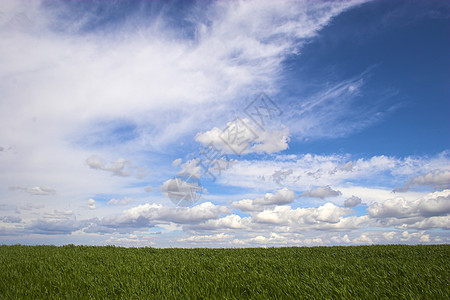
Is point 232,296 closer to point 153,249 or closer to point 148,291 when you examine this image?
point 148,291

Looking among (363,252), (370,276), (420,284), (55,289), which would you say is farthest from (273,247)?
(55,289)

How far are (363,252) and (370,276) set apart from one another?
23.5 feet

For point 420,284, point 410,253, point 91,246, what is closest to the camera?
point 420,284

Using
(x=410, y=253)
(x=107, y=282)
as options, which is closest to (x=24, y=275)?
(x=107, y=282)

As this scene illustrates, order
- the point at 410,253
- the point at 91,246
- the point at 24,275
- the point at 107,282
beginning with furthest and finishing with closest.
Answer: the point at 91,246, the point at 410,253, the point at 24,275, the point at 107,282

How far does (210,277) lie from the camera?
7.18 meters

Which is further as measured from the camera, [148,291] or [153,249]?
[153,249]

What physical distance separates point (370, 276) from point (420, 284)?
3.57 feet

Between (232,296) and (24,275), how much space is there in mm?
6559

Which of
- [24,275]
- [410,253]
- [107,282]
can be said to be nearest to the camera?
[107,282]

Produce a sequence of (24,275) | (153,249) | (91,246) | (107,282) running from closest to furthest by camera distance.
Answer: (107,282) → (24,275) → (153,249) → (91,246)

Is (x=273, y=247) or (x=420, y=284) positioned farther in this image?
(x=273, y=247)

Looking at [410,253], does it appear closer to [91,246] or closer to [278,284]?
[278,284]

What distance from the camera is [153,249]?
1564 centimetres
